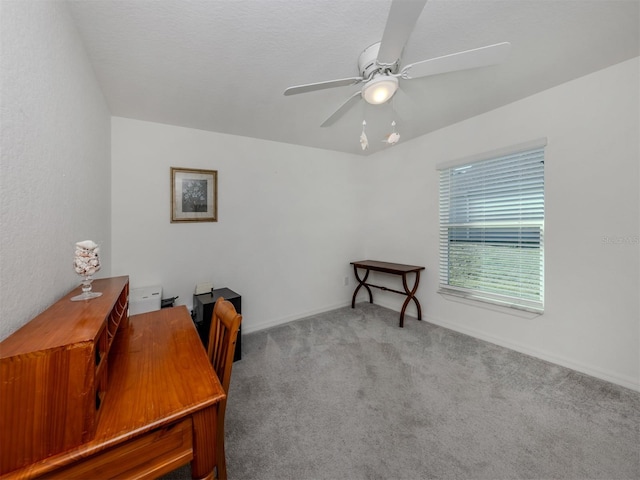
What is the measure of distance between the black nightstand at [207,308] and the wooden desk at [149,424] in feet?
3.68

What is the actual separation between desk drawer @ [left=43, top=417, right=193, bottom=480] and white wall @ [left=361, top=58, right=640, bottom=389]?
112 inches

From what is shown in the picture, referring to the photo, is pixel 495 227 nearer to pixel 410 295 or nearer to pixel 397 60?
pixel 410 295

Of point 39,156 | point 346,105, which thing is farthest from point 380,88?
point 39,156

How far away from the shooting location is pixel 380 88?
57.4 inches

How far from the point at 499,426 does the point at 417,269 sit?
67.4 inches

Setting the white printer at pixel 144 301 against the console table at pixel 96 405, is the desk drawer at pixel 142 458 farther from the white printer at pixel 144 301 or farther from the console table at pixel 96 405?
the white printer at pixel 144 301

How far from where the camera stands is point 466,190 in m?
2.76

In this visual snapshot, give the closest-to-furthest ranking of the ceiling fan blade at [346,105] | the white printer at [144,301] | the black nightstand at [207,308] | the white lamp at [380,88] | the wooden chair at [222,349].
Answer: the wooden chair at [222,349]
the white lamp at [380,88]
the ceiling fan blade at [346,105]
the white printer at [144,301]
the black nightstand at [207,308]

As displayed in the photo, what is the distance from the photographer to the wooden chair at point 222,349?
3.52 feet

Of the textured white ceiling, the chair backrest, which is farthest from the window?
the chair backrest

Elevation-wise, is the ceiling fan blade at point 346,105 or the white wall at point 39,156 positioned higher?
the ceiling fan blade at point 346,105

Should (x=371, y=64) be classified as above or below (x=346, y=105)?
above

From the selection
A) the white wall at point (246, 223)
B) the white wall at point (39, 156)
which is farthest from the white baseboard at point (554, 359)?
the white wall at point (39, 156)

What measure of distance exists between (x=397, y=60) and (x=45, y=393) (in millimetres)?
1937
